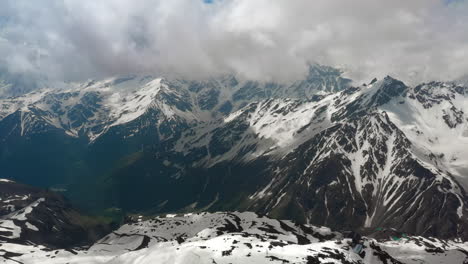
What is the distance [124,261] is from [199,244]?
1503 inches

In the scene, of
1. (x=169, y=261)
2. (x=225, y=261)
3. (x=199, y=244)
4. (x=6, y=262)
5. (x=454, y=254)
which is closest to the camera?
(x=225, y=261)

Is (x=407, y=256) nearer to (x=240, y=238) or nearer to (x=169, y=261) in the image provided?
(x=240, y=238)

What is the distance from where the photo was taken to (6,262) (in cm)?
19188

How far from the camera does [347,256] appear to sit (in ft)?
497

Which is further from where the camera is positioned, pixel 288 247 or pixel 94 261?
pixel 94 261

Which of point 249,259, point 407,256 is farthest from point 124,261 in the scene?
point 407,256

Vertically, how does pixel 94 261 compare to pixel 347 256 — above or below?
below

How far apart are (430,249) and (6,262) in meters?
206

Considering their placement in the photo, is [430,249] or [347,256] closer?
[347,256]

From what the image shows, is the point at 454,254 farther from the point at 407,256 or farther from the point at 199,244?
the point at 199,244

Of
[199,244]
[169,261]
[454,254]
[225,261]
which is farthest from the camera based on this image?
[454,254]

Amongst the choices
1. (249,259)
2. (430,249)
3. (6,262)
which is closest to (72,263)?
(6,262)

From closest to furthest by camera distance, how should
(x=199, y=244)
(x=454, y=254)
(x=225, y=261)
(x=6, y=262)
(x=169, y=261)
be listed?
(x=225, y=261) → (x=169, y=261) → (x=199, y=244) → (x=454, y=254) → (x=6, y=262)

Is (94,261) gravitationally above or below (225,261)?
below
